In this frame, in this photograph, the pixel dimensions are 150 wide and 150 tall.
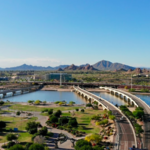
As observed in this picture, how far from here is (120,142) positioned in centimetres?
2683

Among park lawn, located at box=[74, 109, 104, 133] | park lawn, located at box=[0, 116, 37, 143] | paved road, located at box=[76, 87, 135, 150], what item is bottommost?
park lawn, located at box=[0, 116, 37, 143]

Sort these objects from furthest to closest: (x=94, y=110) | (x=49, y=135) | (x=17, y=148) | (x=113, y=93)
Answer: (x=113, y=93), (x=94, y=110), (x=49, y=135), (x=17, y=148)

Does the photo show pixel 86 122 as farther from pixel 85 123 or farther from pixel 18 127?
pixel 18 127

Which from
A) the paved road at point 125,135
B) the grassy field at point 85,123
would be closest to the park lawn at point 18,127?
the grassy field at point 85,123

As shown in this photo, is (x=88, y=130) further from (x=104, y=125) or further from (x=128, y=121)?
(x=128, y=121)

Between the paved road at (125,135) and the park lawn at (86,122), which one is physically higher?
the paved road at (125,135)

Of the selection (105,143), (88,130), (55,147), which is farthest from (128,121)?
(55,147)

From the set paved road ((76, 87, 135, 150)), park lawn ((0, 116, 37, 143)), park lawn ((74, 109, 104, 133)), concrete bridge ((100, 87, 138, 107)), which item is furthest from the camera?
concrete bridge ((100, 87, 138, 107))

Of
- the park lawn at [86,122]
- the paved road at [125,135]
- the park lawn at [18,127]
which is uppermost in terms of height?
the paved road at [125,135]

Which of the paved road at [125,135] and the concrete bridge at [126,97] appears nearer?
the paved road at [125,135]

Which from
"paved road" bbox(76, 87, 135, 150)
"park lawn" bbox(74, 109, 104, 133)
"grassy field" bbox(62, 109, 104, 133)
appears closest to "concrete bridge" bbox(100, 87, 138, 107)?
"park lawn" bbox(74, 109, 104, 133)

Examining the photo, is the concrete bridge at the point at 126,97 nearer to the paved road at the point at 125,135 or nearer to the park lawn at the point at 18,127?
the paved road at the point at 125,135

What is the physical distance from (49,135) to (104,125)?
11800 millimetres

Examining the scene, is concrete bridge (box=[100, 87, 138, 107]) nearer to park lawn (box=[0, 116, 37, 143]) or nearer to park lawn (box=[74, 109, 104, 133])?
park lawn (box=[74, 109, 104, 133])
